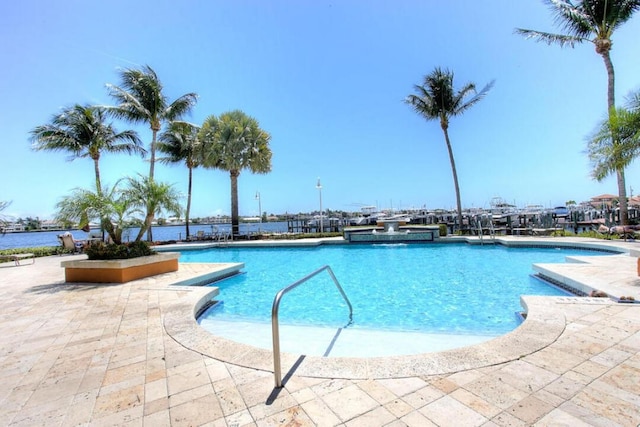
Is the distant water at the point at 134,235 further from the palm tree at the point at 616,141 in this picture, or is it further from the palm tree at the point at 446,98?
the palm tree at the point at 446,98

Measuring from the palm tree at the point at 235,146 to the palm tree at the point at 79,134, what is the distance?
468 cm

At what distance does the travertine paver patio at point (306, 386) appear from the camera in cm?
181

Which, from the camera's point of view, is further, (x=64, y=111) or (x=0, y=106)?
(x=64, y=111)

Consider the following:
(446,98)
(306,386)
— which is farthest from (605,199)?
(306,386)

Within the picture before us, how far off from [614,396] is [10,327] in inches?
257

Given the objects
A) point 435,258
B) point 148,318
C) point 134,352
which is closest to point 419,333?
point 134,352

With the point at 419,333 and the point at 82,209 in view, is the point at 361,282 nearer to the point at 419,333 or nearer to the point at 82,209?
the point at 419,333

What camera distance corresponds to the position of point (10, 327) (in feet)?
12.5

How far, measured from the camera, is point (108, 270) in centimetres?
634

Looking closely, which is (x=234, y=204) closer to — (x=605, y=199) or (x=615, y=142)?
(x=615, y=142)

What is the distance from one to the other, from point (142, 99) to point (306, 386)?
17.4 m

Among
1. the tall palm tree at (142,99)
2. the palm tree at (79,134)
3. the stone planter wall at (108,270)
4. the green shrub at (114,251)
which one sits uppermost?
the tall palm tree at (142,99)

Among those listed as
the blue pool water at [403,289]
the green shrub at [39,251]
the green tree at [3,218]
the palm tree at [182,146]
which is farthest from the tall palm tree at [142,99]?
the blue pool water at [403,289]

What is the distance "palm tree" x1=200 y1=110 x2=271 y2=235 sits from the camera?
55.2 feet
